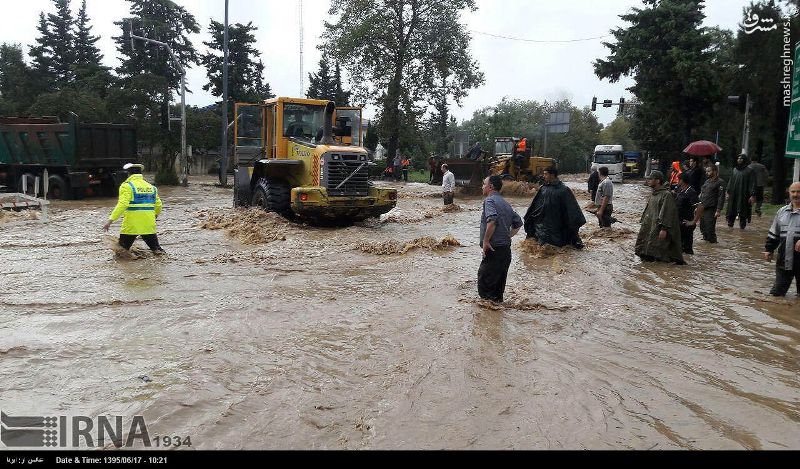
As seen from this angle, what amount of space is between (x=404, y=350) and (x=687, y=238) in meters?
6.84

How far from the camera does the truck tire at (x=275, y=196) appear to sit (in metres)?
13.4

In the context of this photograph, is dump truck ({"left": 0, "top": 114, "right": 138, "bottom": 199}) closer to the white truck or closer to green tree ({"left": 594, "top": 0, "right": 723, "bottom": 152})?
green tree ({"left": 594, "top": 0, "right": 723, "bottom": 152})

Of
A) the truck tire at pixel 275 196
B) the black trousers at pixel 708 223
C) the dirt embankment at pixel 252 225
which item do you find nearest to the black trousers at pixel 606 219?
the black trousers at pixel 708 223

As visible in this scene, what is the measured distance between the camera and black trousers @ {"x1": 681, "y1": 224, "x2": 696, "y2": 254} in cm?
1011

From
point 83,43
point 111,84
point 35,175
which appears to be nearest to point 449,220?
point 35,175

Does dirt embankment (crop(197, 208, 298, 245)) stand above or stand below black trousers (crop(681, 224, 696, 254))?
below

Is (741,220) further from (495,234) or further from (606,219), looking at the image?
(495,234)

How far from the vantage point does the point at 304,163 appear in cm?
1319

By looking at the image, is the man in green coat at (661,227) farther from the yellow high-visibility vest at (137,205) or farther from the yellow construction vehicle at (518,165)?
the yellow construction vehicle at (518,165)

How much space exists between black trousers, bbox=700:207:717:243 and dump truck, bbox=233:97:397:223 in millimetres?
6119

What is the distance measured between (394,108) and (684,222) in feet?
95.6

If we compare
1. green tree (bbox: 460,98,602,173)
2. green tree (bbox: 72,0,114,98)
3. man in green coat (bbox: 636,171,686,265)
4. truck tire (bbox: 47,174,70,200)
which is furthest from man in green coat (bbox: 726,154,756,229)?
green tree (bbox: 460,98,602,173)

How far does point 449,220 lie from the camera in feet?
53.8
